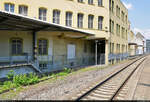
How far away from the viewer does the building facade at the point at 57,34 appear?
596 inches

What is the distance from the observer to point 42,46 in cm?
1719

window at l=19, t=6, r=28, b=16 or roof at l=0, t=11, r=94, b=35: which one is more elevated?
window at l=19, t=6, r=28, b=16

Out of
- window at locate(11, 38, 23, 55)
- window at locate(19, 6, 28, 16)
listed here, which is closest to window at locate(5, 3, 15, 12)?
window at locate(19, 6, 28, 16)

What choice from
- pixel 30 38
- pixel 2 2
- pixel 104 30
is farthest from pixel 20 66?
pixel 104 30

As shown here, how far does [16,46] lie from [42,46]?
10.2ft

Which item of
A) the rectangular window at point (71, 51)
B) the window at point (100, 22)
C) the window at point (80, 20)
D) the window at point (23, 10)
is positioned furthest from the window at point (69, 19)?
the window at point (23, 10)

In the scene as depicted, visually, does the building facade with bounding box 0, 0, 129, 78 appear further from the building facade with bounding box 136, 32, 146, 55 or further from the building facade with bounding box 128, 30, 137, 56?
the building facade with bounding box 136, 32, 146, 55

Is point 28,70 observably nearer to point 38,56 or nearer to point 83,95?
point 38,56

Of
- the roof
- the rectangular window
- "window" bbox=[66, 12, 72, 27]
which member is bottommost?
the rectangular window

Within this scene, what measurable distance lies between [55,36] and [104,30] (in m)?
8.86

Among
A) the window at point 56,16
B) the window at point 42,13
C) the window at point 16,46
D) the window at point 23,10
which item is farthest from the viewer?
the window at point 56,16

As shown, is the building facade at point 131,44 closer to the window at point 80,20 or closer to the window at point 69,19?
the window at point 80,20

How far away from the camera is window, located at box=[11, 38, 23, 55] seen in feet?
48.8

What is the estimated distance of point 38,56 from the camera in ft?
53.8
